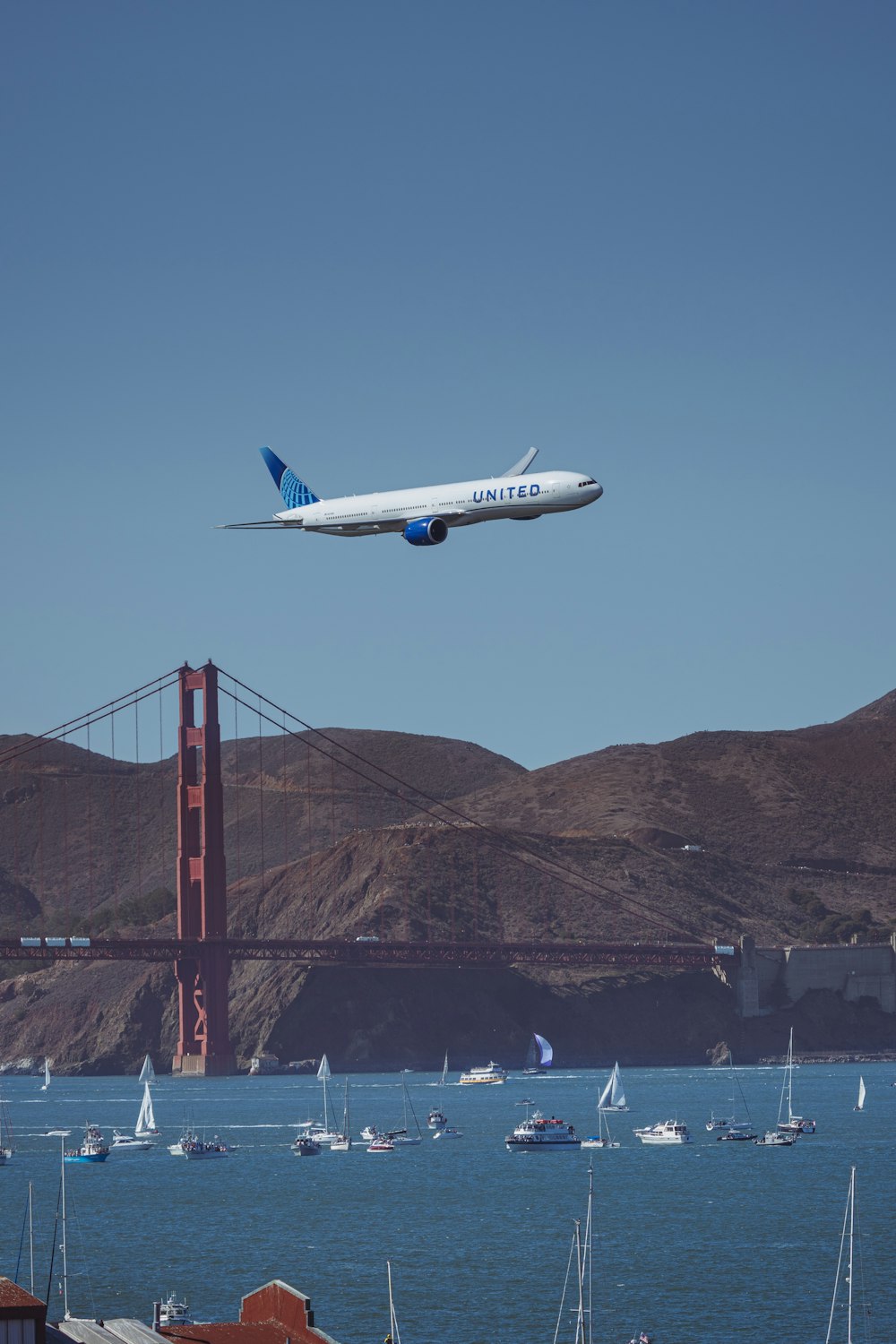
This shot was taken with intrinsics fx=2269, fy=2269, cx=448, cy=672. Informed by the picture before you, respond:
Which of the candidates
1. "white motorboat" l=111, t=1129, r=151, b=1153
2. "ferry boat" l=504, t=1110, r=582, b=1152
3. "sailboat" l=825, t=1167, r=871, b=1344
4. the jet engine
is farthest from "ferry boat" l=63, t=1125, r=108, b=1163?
the jet engine

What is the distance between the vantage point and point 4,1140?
125 meters

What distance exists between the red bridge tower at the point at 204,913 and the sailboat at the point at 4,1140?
26.0 meters

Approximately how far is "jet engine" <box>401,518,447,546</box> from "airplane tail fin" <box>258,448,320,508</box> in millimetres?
36768

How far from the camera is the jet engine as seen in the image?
56.5 m

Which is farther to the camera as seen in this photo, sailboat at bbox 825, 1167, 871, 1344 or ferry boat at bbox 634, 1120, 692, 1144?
ferry boat at bbox 634, 1120, 692, 1144

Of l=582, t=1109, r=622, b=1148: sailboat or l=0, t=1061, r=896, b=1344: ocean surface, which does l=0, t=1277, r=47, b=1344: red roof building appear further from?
l=582, t=1109, r=622, b=1148: sailboat

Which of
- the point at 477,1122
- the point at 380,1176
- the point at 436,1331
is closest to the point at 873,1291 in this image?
the point at 436,1331

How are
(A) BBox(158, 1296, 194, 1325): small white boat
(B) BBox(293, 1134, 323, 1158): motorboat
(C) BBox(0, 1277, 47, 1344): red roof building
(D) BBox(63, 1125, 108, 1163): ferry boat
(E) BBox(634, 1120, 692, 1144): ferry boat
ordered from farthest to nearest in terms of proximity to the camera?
(E) BBox(634, 1120, 692, 1144): ferry boat < (B) BBox(293, 1134, 323, 1158): motorboat < (D) BBox(63, 1125, 108, 1163): ferry boat < (A) BBox(158, 1296, 194, 1325): small white boat < (C) BBox(0, 1277, 47, 1344): red roof building

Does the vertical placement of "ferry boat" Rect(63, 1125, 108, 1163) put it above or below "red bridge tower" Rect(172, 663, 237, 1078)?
below

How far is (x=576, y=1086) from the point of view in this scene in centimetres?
18800

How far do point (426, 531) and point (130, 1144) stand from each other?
72.0m

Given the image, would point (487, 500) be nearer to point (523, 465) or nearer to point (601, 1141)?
point (523, 465)

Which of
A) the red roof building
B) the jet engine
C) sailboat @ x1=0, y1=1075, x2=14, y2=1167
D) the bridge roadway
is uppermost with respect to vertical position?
the jet engine

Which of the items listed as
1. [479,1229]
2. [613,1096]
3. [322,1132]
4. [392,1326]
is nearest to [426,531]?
[392,1326]
